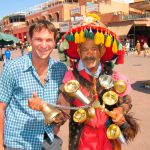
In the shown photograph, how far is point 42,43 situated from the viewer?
2633 millimetres

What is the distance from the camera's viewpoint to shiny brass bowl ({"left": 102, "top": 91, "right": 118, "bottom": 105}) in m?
2.52

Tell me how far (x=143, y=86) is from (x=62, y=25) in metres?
32.8

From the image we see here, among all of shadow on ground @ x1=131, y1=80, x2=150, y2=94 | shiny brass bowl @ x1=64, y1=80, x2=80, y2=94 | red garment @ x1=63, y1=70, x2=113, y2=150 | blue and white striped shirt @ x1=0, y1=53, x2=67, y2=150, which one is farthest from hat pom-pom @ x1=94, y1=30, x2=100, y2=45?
shadow on ground @ x1=131, y1=80, x2=150, y2=94

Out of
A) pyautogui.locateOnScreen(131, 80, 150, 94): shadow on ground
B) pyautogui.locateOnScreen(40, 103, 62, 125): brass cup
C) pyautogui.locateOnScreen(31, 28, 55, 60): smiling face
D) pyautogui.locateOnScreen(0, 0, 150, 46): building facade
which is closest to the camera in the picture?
pyautogui.locateOnScreen(40, 103, 62, 125): brass cup

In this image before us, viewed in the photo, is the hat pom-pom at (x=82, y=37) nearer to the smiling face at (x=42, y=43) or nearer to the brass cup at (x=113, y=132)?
the smiling face at (x=42, y=43)

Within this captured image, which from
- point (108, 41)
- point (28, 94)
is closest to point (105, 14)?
point (108, 41)

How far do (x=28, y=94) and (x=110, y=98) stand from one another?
0.65 m

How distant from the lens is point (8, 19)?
70.9 meters

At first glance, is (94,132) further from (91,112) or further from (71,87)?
(71,87)

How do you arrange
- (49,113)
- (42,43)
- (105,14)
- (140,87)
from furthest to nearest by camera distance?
1. (105,14)
2. (140,87)
3. (42,43)
4. (49,113)

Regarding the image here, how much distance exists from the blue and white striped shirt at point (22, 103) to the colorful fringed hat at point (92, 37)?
1.41ft

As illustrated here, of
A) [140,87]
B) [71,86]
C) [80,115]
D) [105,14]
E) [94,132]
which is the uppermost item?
[105,14]

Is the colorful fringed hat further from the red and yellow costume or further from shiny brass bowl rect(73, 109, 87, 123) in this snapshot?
shiny brass bowl rect(73, 109, 87, 123)

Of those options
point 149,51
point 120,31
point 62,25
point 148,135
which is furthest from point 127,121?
point 62,25
